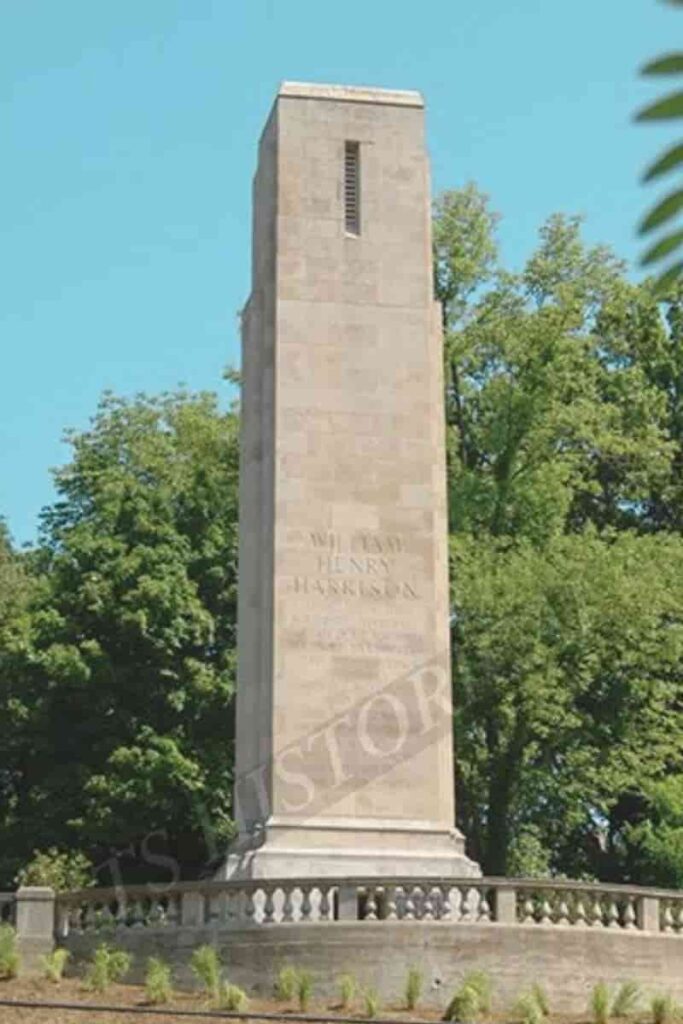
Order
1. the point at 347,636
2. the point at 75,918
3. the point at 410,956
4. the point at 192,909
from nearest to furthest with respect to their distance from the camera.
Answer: the point at 410,956 < the point at 192,909 < the point at 75,918 < the point at 347,636

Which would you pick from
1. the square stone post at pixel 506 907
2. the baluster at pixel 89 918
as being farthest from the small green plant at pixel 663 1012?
the baluster at pixel 89 918

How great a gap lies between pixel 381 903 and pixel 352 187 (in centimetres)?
1250

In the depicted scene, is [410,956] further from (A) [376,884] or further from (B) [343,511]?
(B) [343,511]

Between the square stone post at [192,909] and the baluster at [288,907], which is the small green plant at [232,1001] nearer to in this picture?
the baluster at [288,907]

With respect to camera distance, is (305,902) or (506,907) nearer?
(506,907)

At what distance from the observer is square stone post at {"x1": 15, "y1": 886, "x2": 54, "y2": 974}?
78.2 feet

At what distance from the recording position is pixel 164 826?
37562 mm

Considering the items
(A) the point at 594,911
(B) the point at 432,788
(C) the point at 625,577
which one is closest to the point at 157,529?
(C) the point at 625,577

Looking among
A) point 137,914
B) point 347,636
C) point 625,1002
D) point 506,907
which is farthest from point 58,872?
point 625,1002

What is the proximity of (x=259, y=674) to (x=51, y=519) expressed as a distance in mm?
19880

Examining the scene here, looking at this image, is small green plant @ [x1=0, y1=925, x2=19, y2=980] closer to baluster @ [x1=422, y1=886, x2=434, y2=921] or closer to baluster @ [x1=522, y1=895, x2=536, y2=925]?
baluster @ [x1=422, y1=886, x2=434, y2=921]

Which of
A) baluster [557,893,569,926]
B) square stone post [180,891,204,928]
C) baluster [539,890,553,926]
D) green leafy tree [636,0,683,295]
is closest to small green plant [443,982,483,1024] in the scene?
baluster [539,890,553,926]

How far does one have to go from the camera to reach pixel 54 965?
70.8 feet

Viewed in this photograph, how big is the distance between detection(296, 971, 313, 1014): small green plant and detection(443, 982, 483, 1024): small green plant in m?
1.69
